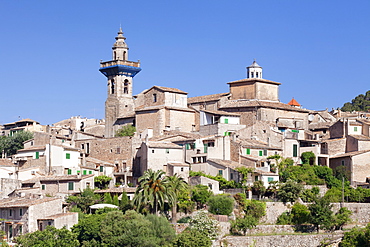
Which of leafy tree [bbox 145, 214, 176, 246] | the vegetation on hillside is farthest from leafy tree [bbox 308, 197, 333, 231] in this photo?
the vegetation on hillside

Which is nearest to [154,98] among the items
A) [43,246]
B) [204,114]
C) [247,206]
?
[204,114]

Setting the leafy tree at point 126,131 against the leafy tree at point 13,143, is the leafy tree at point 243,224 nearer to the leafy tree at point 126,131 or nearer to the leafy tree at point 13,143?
the leafy tree at point 126,131

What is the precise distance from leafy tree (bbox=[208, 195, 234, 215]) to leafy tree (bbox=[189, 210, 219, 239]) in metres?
2.04

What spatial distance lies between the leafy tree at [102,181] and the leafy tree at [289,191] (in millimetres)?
14224

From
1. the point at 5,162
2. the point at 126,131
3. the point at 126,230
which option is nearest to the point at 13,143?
the point at 5,162

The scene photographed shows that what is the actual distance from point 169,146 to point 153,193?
9929 mm

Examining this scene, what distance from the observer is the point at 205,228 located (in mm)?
56344

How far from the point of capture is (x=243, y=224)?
5791 cm

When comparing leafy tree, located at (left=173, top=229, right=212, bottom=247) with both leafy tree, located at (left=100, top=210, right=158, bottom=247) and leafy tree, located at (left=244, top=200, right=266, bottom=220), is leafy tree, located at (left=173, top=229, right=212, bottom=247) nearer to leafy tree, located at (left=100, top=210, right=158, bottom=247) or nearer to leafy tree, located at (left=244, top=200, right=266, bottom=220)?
leafy tree, located at (left=100, top=210, right=158, bottom=247)

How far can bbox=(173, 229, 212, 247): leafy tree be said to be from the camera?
176 ft

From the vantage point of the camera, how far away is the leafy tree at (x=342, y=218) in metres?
60.5

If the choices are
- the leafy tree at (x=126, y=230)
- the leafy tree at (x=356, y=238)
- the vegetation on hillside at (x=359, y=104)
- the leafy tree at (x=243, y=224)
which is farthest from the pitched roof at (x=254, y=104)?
the vegetation on hillside at (x=359, y=104)

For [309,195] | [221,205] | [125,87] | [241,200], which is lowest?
[221,205]

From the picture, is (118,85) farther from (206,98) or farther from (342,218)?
(342,218)
